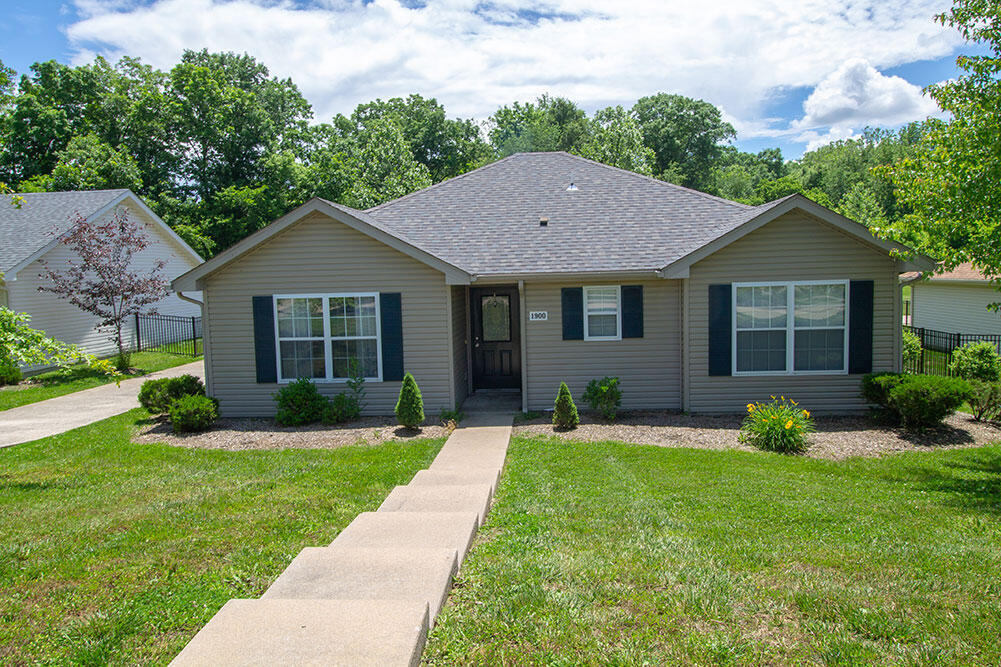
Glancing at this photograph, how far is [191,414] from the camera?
11633 millimetres

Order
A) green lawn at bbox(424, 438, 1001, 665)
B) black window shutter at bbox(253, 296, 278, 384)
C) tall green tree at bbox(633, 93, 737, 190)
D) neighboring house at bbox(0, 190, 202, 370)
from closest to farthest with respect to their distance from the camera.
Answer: green lawn at bbox(424, 438, 1001, 665)
black window shutter at bbox(253, 296, 278, 384)
neighboring house at bbox(0, 190, 202, 370)
tall green tree at bbox(633, 93, 737, 190)

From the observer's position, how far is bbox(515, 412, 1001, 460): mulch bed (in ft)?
33.7

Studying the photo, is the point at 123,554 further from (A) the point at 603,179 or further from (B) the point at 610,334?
(A) the point at 603,179

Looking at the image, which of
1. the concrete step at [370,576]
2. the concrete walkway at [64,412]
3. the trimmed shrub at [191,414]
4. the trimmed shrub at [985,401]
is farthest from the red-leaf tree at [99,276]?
the trimmed shrub at [985,401]

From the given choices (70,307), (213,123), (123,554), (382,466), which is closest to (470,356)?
(382,466)

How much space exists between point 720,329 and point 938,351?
1431 centimetres

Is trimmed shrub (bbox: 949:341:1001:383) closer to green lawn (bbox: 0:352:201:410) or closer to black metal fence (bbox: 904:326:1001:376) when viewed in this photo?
black metal fence (bbox: 904:326:1001:376)

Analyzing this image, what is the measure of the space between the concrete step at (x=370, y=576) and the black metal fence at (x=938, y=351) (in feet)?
51.1

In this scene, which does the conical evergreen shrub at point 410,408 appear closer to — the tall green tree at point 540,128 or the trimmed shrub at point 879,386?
the trimmed shrub at point 879,386

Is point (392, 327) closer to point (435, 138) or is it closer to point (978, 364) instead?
point (978, 364)

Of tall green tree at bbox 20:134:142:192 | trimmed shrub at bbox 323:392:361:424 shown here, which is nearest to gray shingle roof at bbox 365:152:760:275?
trimmed shrub at bbox 323:392:361:424

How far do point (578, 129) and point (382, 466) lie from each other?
153ft

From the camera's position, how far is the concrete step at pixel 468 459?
Result: 8820 mm

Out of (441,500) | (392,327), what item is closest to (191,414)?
(392,327)
